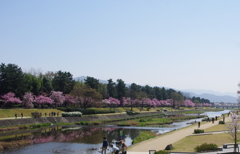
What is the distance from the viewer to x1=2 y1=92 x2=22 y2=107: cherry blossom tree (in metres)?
74.9

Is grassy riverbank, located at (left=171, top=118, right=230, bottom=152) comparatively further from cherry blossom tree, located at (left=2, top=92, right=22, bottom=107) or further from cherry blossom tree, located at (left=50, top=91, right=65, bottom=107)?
cherry blossom tree, located at (left=50, top=91, right=65, bottom=107)

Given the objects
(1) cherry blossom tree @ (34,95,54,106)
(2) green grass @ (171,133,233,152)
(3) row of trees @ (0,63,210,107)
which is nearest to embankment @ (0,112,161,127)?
(3) row of trees @ (0,63,210,107)

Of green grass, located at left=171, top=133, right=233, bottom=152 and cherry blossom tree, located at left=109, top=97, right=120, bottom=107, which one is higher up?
cherry blossom tree, located at left=109, top=97, right=120, bottom=107

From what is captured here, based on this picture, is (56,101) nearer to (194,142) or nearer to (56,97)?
(56,97)

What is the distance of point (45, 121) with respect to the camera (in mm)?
65500

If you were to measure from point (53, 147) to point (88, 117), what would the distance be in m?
45.2

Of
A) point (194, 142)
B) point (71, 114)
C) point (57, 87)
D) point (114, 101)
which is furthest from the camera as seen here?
point (114, 101)

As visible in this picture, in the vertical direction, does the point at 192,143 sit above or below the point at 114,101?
below

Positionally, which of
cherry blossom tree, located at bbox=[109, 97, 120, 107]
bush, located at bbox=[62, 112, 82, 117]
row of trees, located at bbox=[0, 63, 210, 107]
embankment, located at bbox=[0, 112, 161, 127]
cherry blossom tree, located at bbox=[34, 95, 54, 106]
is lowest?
embankment, located at bbox=[0, 112, 161, 127]

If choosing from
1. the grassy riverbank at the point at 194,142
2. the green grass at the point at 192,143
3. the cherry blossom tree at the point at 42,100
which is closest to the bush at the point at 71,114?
the cherry blossom tree at the point at 42,100

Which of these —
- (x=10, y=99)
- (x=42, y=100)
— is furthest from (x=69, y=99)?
(x=10, y=99)

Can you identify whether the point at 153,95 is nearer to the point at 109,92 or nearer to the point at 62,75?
the point at 109,92

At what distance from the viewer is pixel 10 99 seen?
75.0 m

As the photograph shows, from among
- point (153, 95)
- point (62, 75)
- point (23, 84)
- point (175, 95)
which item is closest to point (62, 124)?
point (23, 84)
